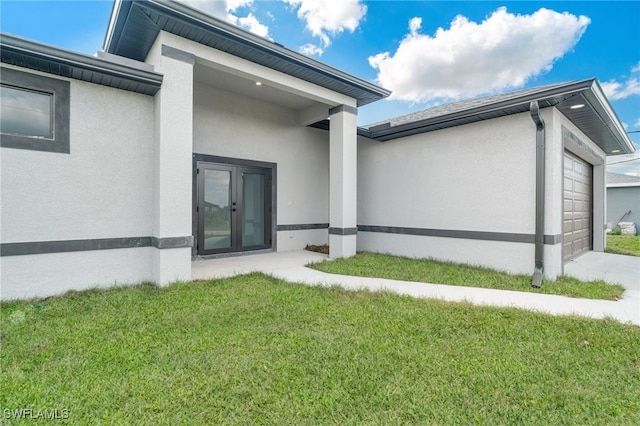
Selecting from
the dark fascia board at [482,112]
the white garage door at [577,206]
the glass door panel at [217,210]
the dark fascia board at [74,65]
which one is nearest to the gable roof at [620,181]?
the white garage door at [577,206]

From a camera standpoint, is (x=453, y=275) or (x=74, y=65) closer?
(x=74, y=65)

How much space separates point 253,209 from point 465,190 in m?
5.54

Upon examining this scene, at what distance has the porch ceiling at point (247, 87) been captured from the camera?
6.67m

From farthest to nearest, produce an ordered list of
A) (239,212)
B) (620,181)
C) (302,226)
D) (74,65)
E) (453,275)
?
(620,181), (302,226), (239,212), (453,275), (74,65)

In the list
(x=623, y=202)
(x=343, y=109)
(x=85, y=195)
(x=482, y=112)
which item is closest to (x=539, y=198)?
(x=482, y=112)

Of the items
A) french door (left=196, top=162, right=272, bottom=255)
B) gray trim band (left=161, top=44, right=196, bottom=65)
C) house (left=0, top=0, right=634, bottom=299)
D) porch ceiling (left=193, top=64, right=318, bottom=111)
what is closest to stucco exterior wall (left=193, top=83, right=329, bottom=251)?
house (left=0, top=0, right=634, bottom=299)

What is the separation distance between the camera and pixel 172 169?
4.93 m

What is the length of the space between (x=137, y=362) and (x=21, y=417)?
754mm

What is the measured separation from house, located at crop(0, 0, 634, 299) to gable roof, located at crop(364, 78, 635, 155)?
4 centimetres

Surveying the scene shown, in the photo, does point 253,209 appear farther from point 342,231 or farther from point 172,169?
point 172,169

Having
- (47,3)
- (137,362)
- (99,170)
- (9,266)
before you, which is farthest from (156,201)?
(47,3)

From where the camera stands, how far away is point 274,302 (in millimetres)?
4191

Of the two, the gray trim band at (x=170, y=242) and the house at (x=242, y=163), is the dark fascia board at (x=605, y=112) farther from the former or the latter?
the gray trim band at (x=170, y=242)

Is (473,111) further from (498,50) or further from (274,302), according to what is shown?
(498,50)
